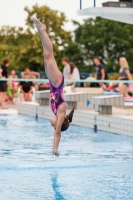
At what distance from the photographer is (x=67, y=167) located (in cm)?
895

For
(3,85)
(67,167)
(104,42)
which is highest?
(104,42)

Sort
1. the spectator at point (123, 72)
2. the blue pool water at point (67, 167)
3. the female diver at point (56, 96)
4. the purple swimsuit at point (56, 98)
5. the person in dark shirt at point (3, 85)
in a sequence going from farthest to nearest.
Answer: the person in dark shirt at point (3, 85) → the spectator at point (123, 72) → the purple swimsuit at point (56, 98) → the female diver at point (56, 96) → the blue pool water at point (67, 167)

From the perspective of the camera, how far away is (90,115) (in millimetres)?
14586

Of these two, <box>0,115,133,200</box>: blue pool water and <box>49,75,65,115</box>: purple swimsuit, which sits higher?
<box>49,75,65,115</box>: purple swimsuit

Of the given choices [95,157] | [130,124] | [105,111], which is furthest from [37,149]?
[105,111]

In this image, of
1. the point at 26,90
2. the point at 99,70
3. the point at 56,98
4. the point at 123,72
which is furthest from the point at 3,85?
the point at 56,98

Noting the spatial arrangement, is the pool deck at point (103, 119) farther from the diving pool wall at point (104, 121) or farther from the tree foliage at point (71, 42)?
the tree foliage at point (71, 42)

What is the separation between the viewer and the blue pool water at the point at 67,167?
7.20 meters

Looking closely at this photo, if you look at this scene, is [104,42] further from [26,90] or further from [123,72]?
[123,72]

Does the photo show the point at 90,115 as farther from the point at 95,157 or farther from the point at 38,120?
the point at 95,157

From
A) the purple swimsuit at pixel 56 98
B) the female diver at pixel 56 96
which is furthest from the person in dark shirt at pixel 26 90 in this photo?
the purple swimsuit at pixel 56 98

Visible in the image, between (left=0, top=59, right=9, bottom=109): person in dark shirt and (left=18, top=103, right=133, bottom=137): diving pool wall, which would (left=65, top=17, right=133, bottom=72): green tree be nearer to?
(left=0, top=59, right=9, bottom=109): person in dark shirt

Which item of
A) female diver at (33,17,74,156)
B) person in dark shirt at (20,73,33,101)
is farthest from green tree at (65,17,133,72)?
female diver at (33,17,74,156)

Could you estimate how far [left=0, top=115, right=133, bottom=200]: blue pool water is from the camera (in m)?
7.20
